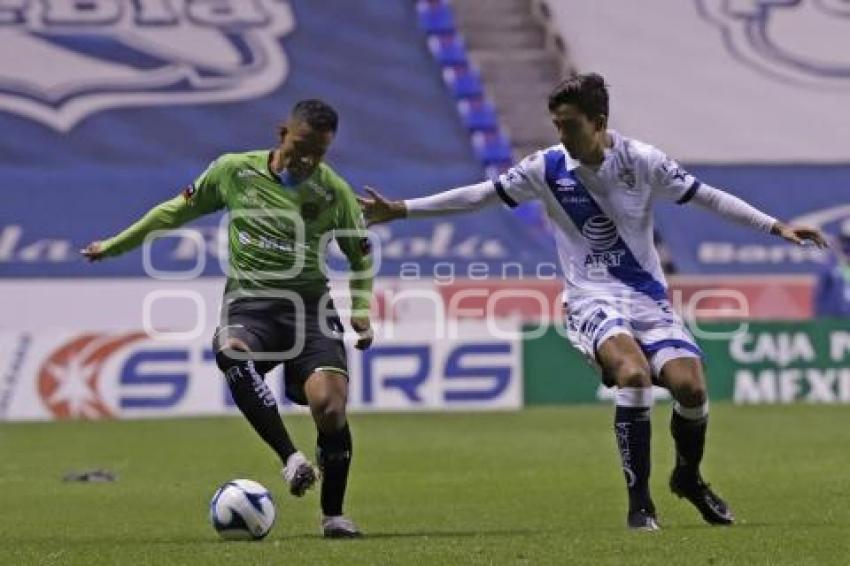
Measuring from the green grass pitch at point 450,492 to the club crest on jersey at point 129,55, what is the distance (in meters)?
11.3

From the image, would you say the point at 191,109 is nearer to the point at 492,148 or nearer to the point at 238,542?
the point at 492,148

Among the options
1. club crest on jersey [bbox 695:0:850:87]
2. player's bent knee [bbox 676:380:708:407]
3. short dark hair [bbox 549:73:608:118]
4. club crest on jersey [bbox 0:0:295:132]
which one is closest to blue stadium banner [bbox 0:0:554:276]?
club crest on jersey [bbox 0:0:295:132]

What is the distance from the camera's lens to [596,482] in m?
13.6

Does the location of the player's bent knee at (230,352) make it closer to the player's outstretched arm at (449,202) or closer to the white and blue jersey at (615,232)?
the player's outstretched arm at (449,202)

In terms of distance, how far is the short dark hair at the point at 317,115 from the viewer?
9711 mm

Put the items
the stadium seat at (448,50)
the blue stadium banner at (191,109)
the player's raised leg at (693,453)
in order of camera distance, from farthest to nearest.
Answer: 1. the stadium seat at (448,50)
2. the blue stadium banner at (191,109)
3. the player's raised leg at (693,453)

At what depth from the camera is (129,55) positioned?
104 ft

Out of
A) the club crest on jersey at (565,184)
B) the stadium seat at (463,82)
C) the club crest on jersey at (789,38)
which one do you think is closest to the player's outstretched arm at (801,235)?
the club crest on jersey at (565,184)

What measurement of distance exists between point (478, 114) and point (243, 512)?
22.5 meters

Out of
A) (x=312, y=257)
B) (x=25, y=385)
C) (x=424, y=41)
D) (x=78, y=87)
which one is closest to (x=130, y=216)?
(x=78, y=87)

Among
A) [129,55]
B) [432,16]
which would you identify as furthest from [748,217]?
[129,55]

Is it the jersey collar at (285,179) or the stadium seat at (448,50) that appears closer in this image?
the jersey collar at (285,179)

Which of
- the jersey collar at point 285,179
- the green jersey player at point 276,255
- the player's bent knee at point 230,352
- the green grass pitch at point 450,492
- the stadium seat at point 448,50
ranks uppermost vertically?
A: the stadium seat at point 448,50

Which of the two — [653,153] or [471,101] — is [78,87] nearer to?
[471,101]
